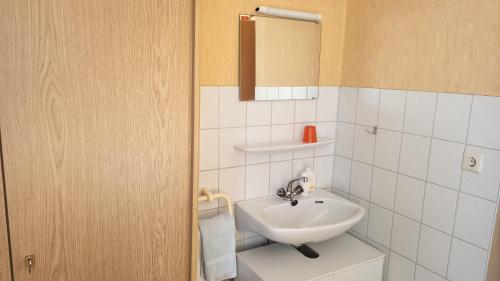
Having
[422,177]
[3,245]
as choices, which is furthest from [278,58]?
[3,245]

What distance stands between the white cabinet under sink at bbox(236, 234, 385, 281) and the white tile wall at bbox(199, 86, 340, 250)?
0.19m

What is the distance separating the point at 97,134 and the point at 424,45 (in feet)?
4.93

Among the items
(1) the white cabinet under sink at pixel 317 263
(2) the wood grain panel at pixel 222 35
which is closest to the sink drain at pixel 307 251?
(1) the white cabinet under sink at pixel 317 263

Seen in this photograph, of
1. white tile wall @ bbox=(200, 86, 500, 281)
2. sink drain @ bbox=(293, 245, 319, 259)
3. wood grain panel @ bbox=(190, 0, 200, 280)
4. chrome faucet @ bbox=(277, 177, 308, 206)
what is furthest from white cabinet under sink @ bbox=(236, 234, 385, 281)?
wood grain panel @ bbox=(190, 0, 200, 280)

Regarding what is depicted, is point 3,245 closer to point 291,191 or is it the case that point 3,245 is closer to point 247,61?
point 247,61

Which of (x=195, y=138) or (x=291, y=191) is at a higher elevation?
(x=195, y=138)

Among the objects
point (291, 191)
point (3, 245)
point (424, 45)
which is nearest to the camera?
point (3, 245)

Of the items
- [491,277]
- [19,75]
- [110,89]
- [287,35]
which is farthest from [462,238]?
[19,75]

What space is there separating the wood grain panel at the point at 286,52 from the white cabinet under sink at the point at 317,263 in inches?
35.0

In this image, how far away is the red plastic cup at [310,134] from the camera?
6.93ft

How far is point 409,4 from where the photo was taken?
1.83m

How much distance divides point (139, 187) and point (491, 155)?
1407 millimetres

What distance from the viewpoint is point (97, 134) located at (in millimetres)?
1174

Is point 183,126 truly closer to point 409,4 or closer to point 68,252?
point 68,252
